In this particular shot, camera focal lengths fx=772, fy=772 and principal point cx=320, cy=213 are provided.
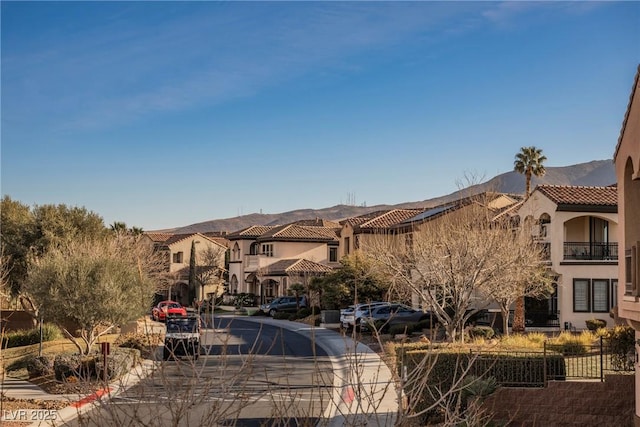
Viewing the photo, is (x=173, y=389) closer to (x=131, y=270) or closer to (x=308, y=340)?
(x=131, y=270)

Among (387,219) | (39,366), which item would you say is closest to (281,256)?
(387,219)

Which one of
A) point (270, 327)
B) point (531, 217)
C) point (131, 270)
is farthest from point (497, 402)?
point (270, 327)

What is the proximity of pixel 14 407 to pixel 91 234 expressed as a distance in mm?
25718

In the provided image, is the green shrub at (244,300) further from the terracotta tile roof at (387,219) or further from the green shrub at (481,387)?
the green shrub at (481,387)

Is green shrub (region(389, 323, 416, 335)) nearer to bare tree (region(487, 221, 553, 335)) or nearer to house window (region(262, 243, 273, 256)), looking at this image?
bare tree (region(487, 221, 553, 335))

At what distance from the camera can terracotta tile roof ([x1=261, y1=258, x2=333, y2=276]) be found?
206ft

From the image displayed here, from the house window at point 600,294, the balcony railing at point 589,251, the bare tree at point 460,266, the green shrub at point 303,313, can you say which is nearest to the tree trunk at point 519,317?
the balcony railing at point 589,251

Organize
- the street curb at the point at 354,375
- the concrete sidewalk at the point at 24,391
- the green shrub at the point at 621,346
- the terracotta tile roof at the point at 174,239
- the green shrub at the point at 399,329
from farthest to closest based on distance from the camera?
the terracotta tile roof at the point at 174,239 < the green shrub at the point at 399,329 < the concrete sidewalk at the point at 24,391 < the green shrub at the point at 621,346 < the street curb at the point at 354,375

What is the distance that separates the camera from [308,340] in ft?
129

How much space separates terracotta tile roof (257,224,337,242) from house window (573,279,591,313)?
36.8 metres

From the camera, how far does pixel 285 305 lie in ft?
192

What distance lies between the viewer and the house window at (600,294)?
38156 mm

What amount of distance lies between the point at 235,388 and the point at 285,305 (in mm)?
48291

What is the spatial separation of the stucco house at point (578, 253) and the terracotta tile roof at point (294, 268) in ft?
73.6
